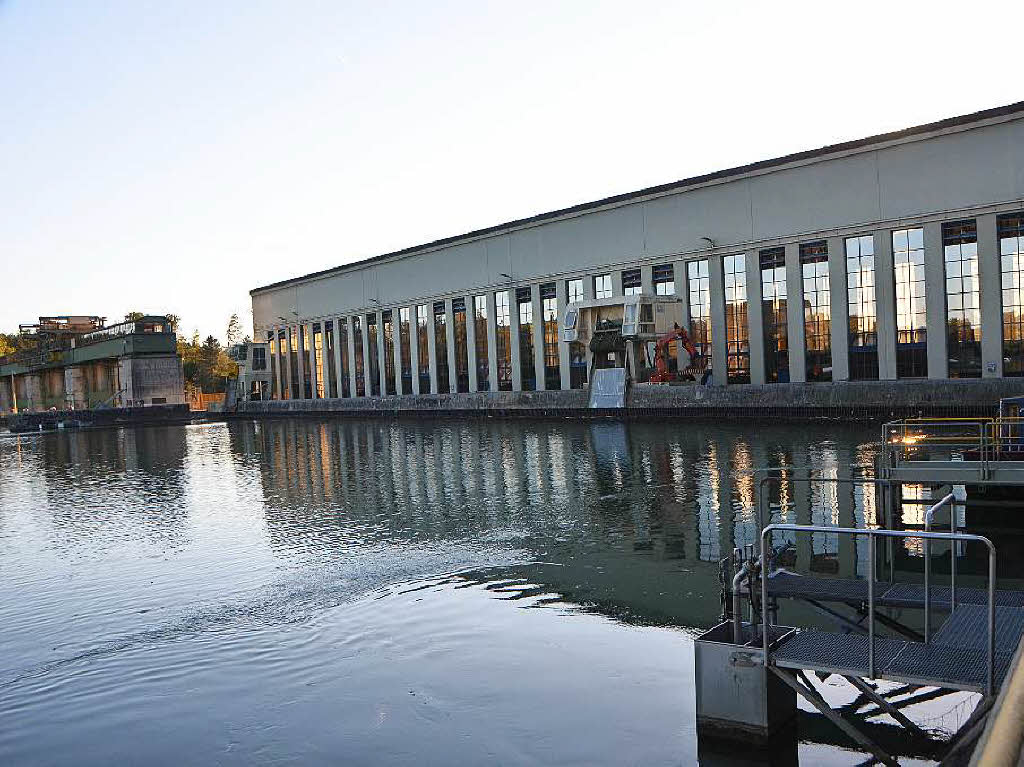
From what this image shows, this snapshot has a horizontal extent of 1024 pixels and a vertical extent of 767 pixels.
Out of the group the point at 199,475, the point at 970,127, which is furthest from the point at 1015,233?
the point at 199,475

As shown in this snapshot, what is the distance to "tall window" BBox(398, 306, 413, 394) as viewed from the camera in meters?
79.3

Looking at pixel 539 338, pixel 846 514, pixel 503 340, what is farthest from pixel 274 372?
pixel 846 514

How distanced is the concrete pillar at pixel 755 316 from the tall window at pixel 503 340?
2092 centimetres

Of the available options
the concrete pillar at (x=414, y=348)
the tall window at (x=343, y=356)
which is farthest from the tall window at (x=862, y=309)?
the tall window at (x=343, y=356)

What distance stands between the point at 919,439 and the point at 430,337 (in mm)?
58452

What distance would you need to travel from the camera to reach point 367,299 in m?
84.6

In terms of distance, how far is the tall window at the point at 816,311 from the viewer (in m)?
48.8

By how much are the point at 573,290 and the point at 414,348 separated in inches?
780

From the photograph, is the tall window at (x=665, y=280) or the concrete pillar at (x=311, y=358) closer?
the tall window at (x=665, y=280)

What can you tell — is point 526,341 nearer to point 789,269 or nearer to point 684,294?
point 684,294

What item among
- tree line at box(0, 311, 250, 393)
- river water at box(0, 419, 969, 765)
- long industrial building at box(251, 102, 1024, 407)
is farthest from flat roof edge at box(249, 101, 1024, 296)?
tree line at box(0, 311, 250, 393)

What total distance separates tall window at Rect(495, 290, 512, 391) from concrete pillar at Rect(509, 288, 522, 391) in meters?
0.60

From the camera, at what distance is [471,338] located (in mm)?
71625

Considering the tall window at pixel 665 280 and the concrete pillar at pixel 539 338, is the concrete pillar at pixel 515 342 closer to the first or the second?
the concrete pillar at pixel 539 338
